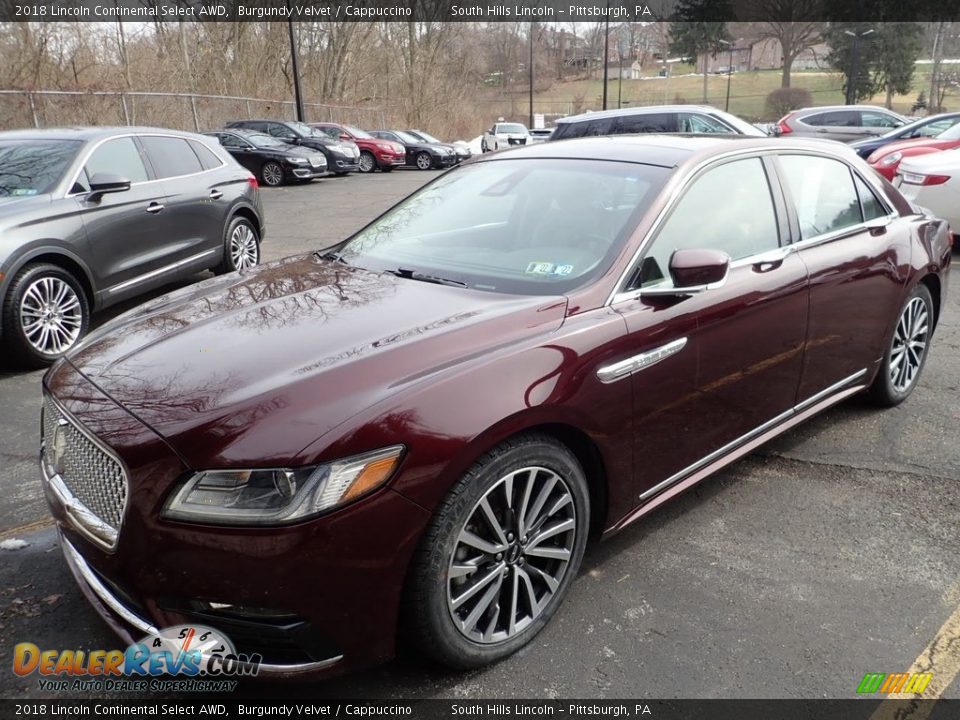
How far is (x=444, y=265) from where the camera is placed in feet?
10.2

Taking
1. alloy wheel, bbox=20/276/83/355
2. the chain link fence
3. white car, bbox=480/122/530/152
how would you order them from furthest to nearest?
1. white car, bbox=480/122/530/152
2. the chain link fence
3. alloy wheel, bbox=20/276/83/355

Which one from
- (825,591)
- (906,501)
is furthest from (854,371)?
(825,591)

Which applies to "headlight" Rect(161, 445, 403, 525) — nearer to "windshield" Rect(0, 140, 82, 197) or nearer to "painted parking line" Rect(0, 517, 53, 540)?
"painted parking line" Rect(0, 517, 53, 540)

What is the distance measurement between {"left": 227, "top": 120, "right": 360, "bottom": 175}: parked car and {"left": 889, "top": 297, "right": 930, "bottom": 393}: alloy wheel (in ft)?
63.6

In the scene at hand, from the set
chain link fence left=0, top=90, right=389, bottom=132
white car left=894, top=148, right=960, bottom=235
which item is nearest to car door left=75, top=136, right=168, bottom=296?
white car left=894, top=148, right=960, bottom=235

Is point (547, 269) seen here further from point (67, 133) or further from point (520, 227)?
point (67, 133)

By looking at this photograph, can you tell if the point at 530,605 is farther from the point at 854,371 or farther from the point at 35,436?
the point at 35,436

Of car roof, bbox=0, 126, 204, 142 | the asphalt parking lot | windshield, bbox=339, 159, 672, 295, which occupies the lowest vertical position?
the asphalt parking lot

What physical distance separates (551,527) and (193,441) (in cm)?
118

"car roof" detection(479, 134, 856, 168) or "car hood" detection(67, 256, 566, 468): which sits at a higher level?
"car roof" detection(479, 134, 856, 168)

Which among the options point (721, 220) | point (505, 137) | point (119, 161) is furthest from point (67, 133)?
point (505, 137)

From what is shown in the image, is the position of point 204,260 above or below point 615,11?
below

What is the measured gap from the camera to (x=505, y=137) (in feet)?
113

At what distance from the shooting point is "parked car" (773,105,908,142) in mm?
17875
